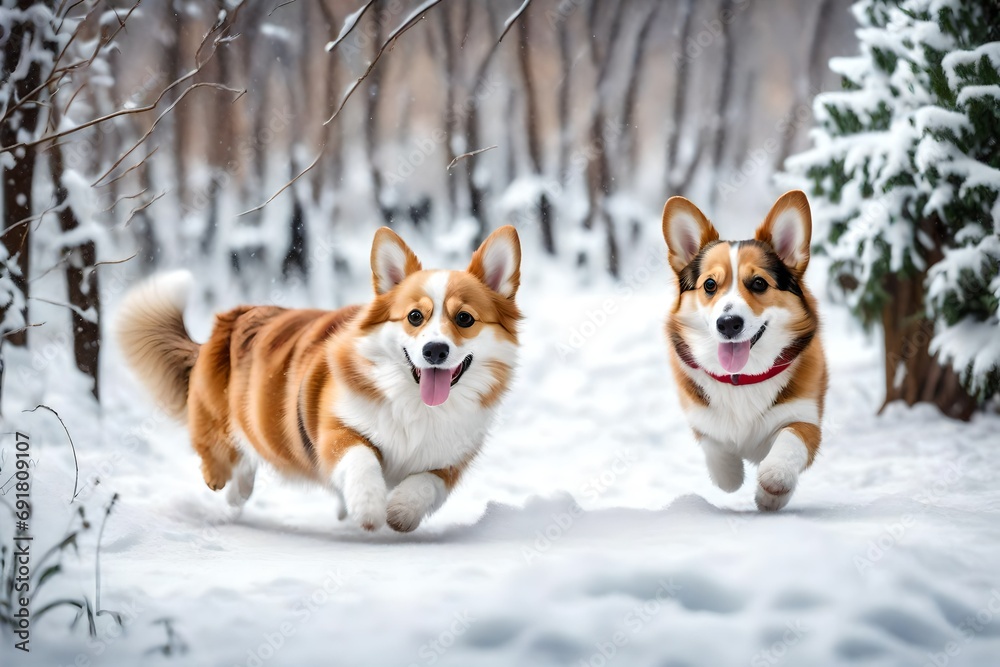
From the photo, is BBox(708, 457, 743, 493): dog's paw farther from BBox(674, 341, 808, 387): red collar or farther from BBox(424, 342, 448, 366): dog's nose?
BBox(424, 342, 448, 366): dog's nose

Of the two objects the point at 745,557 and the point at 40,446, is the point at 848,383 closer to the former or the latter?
the point at 745,557

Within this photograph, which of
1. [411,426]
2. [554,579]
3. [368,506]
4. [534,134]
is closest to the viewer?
[554,579]

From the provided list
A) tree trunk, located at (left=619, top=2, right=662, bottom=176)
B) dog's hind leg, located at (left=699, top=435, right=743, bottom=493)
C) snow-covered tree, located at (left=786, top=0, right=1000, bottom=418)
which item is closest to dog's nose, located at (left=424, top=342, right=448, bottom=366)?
dog's hind leg, located at (left=699, top=435, right=743, bottom=493)

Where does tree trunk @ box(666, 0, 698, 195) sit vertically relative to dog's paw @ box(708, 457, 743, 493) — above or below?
above

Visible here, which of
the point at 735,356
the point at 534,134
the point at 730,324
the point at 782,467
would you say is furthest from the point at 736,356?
the point at 534,134

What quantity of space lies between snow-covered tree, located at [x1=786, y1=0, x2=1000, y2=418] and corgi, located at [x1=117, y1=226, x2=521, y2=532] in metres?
2.45

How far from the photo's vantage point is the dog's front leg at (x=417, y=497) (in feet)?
8.90

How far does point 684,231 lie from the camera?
3.05m

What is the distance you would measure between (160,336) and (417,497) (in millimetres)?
1456

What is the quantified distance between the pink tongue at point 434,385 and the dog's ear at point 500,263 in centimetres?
35

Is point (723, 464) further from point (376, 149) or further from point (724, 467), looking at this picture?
point (376, 149)

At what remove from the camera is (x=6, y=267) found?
9.13 feet

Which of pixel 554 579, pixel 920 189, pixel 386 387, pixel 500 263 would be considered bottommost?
pixel 554 579

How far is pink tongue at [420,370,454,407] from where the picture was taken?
276 centimetres
